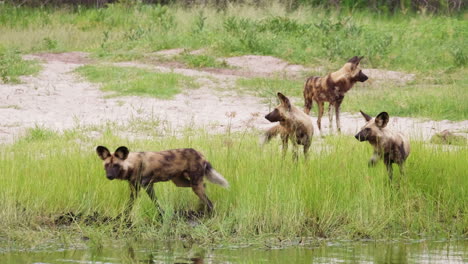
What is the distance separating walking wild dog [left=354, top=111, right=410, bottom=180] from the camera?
8.57 m

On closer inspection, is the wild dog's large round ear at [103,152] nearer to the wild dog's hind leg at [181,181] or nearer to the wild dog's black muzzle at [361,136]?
the wild dog's hind leg at [181,181]

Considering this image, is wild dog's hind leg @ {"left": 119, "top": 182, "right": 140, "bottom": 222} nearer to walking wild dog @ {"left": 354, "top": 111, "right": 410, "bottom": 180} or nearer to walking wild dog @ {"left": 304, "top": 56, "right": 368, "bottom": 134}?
walking wild dog @ {"left": 354, "top": 111, "right": 410, "bottom": 180}

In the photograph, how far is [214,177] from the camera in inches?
308

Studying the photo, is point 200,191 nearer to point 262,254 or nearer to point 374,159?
point 262,254

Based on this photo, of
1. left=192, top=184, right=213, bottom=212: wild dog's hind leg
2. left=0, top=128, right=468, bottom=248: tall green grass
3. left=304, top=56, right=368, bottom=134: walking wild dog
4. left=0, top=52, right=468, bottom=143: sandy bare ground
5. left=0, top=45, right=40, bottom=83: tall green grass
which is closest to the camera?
left=0, top=128, right=468, bottom=248: tall green grass

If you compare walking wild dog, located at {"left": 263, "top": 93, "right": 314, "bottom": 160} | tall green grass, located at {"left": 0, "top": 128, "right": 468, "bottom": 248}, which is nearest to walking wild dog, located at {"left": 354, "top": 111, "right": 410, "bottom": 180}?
tall green grass, located at {"left": 0, "top": 128, "right": 468, "bottom": 248}

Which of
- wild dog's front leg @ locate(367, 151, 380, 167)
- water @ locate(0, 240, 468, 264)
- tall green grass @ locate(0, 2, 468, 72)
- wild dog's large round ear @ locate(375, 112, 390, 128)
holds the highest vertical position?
tall green grass @ locate(0, 2, 468, 72)

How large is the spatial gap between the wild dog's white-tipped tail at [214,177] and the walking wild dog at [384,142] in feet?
4.92

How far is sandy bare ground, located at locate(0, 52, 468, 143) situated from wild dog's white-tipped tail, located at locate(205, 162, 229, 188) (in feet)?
16.6

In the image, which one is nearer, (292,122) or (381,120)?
(381,120)

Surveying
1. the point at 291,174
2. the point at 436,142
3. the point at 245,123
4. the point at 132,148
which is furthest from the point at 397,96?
the point at 291,174

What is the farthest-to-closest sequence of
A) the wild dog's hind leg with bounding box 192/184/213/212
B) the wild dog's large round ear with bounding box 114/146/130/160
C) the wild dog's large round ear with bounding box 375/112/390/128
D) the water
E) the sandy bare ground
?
the sandy bare ground
the wild dog's large round ear with bounding box 375/112/390/128
the wild dog's hind leg with bounding box 192/184/213/212
the wild dog's large round ear with bounding box 114/146/130/160
the water

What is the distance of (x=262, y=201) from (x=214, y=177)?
0.47 meters

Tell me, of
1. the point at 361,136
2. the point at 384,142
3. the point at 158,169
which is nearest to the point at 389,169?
the point at 384,142
